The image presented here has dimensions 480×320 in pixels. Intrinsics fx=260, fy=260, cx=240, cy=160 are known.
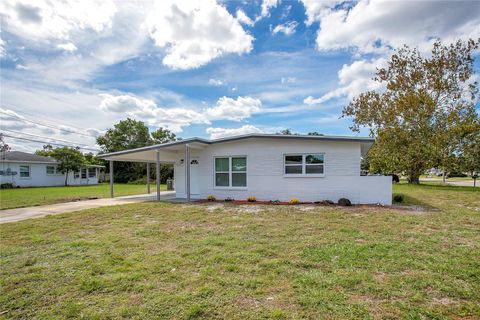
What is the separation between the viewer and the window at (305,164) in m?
11.5

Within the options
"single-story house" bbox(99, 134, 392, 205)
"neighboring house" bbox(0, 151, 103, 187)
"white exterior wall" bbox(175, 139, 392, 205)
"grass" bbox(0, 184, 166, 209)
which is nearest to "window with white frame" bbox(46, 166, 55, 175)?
"neighboring house" bbox(0, 151, 103, 187)

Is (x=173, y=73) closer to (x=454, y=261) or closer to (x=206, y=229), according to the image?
(x=206, y=229)

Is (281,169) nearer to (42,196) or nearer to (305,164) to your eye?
(305,164)

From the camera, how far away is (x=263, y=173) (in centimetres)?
1238

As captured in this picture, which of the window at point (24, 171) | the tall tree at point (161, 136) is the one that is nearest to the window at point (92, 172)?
the window at point (24, 171)

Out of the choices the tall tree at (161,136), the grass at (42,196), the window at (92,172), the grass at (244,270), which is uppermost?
the tall tree at (161,136)

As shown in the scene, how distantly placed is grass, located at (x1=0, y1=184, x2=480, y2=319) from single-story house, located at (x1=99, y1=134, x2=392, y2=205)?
151 inches

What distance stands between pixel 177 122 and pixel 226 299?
37.7m

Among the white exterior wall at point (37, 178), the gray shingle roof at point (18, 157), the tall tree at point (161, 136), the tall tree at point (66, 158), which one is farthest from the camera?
the tall tree at point (161, 136)

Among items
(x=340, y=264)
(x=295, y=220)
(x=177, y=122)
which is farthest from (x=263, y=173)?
(x=177, y=122)

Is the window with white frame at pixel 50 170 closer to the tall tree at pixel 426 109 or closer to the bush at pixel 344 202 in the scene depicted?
the bush at pixel 344 202

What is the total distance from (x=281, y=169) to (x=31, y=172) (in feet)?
88.7

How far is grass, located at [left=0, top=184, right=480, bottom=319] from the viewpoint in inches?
114

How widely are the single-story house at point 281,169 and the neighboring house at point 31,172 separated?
18.4 metres
